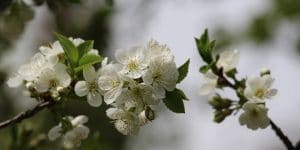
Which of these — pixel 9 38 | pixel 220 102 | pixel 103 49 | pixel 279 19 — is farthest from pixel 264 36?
pixel 220 102

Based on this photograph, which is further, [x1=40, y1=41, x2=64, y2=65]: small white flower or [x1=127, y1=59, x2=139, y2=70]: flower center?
[x1=40, y1=41, x2=64, y2=65]: small white flower

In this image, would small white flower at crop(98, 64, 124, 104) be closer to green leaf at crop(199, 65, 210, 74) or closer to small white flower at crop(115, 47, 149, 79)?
small white flower at crop(115, 47, 149, 79)

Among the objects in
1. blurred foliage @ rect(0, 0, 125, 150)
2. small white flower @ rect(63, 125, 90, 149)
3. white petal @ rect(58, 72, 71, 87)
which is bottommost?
small white flower @ rect(63, 125, 90, 149)

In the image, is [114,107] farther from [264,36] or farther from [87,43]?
[264,36]

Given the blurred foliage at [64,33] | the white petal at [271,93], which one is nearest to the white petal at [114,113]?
the blurred foliage at [64,33]

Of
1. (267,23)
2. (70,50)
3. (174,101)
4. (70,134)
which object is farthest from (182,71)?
(267,23)

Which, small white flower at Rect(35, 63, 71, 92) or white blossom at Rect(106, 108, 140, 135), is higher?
small white flower at Rect(35, 63, 71, 92)

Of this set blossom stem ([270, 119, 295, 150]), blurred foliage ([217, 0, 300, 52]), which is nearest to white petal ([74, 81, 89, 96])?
blossom stem ([270, 119, 295, 150])
